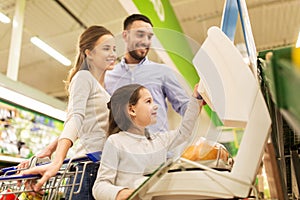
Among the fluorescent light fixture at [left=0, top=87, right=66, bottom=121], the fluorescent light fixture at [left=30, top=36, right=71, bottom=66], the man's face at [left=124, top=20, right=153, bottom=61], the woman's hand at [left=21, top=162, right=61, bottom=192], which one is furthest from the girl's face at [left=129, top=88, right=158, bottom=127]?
the fluorescent light fixture at [left=30, top=36, right=71, bottom=66]

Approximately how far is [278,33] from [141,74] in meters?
6.03

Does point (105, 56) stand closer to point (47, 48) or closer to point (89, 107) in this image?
point (89, 107)

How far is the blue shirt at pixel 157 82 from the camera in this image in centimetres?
103

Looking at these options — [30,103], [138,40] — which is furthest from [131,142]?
[30,103]

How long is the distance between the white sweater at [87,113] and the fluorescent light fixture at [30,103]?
2.61 metres

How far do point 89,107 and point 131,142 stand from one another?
349 mm

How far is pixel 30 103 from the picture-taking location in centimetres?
376

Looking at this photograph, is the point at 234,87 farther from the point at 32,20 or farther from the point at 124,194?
the point at 32,20

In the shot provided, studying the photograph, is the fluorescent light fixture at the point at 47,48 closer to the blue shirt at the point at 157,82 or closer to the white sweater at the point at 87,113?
the blue shirt at the point at 157,82

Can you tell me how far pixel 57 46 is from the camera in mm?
6734

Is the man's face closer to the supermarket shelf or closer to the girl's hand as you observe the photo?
the girl's hand

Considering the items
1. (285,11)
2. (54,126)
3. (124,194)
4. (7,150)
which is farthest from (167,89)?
(285,11)

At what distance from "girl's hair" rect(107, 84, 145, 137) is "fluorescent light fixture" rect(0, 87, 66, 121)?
9.14 feet

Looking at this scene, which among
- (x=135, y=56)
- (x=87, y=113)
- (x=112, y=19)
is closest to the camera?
(x=135, y=56)
